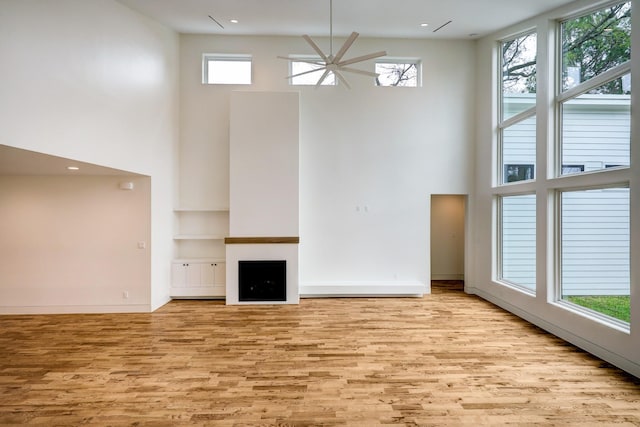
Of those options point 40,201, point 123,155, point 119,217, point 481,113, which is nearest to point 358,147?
point 481,113

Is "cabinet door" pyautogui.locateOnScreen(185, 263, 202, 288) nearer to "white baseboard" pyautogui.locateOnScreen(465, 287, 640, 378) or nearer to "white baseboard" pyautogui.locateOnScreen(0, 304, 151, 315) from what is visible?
"white baseboard" pyautogui.locateOnScreen(0, 304, 151, 315)

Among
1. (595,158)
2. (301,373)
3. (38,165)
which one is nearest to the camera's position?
(301,373)

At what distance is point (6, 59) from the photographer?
9.51ft

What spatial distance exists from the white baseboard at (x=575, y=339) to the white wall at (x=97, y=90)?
5980mm

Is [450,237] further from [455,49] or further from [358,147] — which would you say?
[455,49]

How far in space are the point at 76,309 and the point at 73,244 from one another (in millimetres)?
1053

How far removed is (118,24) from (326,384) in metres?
5.50

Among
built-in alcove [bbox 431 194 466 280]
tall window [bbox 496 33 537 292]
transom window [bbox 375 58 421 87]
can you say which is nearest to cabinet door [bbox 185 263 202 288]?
transom window [bbox 375 58 421 87]

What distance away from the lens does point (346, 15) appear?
5223mm

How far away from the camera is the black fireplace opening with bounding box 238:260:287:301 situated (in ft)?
18.5

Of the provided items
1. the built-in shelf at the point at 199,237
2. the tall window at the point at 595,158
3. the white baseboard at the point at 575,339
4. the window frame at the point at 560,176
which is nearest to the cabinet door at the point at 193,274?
the built-in shelf at the point at 199,237

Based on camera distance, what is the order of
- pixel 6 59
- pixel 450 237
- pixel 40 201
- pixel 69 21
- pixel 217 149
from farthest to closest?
pixel 450 237
pixel 217 149
pixel 40 201
pixel 69 21
pixel 6 59

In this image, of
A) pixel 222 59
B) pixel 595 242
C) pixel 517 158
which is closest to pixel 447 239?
pixel 517 158

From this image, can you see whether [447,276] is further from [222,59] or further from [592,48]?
[222,59]
